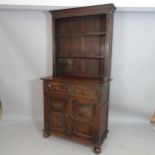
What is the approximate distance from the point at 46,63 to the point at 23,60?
1.35 feet

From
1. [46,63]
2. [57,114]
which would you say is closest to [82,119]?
[57,114]

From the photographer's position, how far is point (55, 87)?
83.4 inches

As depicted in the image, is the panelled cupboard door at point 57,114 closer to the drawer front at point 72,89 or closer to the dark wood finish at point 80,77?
the dark wood finish at point 80,77

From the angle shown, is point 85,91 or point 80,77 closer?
point 85,91

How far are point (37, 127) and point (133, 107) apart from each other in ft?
5.52

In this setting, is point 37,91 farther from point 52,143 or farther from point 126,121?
point 126,121

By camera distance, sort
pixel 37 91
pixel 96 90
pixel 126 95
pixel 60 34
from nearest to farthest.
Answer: pixel 96 90 < pixel 60 34 < pixel 126 95 < pixel 37 91

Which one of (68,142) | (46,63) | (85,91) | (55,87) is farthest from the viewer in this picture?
(46,63)

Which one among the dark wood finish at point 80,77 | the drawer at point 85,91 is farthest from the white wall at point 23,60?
the drawer at point 85,91

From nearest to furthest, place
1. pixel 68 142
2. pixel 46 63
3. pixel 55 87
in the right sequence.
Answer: pixel 55 87
pixel 68 142
pixel 46 63

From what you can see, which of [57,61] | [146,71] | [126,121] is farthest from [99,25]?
[126,121]

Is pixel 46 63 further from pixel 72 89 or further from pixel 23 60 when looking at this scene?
pixel 72 89

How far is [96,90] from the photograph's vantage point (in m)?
1.90

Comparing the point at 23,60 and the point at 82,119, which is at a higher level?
the point at 23,60
